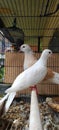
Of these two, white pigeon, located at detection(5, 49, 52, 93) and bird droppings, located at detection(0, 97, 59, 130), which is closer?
white pigeon, located at detection(5, 49, 52, 93)

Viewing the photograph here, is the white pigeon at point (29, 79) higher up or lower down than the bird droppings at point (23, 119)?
higher up

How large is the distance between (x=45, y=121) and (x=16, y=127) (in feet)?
0.36

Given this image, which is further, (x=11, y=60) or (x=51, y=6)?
(x=51, y=6)

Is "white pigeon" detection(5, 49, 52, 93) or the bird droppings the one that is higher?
"white pigeon" detection(5, 49, 52, 93)

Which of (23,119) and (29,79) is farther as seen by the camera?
(23,119)

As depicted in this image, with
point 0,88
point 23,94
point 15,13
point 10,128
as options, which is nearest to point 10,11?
point 15,13

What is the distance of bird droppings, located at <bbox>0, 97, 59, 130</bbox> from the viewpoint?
0.86 m

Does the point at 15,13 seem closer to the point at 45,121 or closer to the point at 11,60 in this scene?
the point at 11,60

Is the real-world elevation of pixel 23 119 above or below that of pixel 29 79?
below

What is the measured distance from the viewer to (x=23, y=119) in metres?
0.95

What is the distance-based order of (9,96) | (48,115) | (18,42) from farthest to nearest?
1. (18,42)
2. (48,115)
3. (9,96)

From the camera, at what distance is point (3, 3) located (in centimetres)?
147

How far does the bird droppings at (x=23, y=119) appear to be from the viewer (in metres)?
0.86

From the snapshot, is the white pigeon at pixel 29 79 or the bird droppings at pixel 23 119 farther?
the bird droppings at pixel 23 119
